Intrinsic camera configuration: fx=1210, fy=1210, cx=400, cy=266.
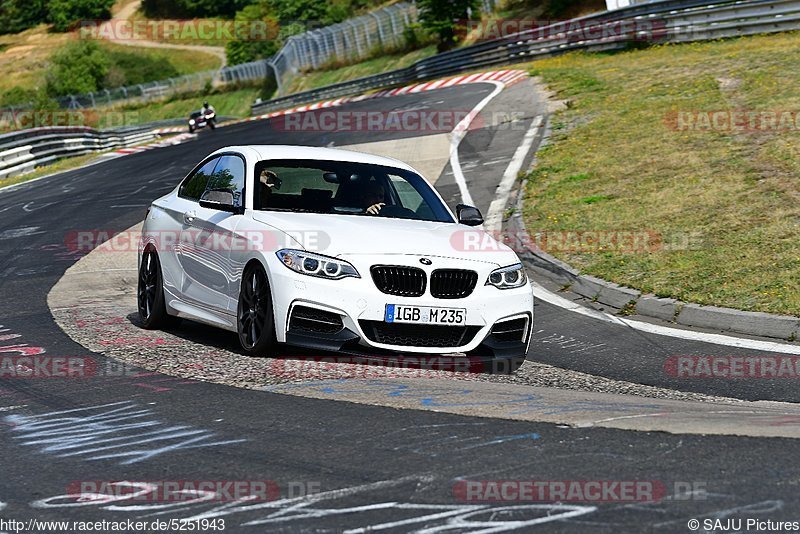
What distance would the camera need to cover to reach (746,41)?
31.2 metres

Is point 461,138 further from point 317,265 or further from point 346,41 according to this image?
point 346,41

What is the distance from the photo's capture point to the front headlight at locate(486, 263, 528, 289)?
29.6ft

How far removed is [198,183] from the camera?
10.8m

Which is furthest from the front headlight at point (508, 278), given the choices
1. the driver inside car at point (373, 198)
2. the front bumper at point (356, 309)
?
the driver inside car at point (373, 198)

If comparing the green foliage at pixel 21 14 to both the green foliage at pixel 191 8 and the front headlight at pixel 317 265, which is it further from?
the front headlight at pixel 317 265

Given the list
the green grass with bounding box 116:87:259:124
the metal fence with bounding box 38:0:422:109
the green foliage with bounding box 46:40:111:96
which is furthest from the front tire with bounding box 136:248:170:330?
the green foliage with bounding box 46:40:111:96

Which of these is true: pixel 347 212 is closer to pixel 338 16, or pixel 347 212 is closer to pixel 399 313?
pixel 399 313

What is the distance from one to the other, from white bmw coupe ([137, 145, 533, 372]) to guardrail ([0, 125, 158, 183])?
23591 mm

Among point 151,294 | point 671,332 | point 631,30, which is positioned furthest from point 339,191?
point 631,30

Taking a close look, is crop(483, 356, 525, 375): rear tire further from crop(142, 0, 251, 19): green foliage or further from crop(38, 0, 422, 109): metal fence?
crop(142, 0, 251, 19): green foliage

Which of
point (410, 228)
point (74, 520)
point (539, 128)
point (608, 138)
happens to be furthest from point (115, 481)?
point (539, 128)

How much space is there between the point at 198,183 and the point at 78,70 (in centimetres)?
11065

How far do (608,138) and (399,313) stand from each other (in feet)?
41.7

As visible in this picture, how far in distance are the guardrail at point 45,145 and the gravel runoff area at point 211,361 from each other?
848 inches
